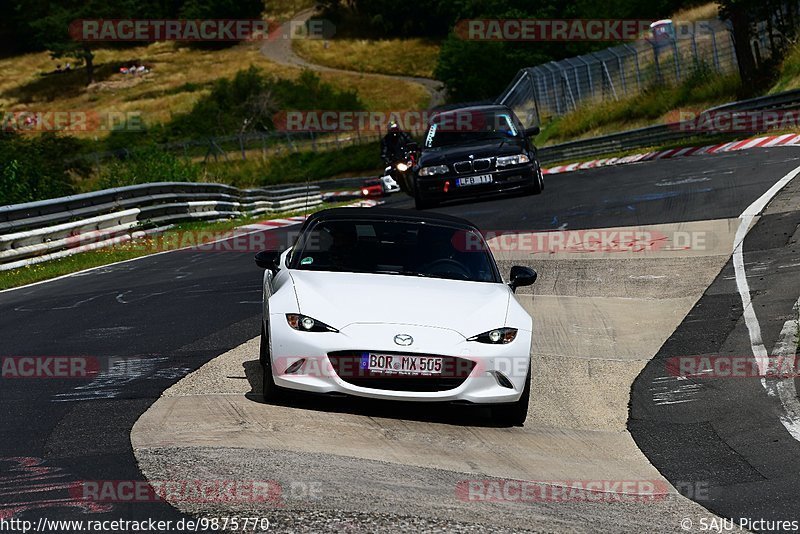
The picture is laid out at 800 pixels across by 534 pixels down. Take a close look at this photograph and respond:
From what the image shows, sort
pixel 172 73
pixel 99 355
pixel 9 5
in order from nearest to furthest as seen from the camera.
Result: pixel 99 355 < pixel 172 73 < pixel 9 5

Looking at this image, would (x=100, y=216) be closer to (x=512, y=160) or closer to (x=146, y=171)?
(x=512, y=160)

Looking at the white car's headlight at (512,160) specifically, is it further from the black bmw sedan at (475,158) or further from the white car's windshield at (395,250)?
Answer: the white car's windshield at (395,250)

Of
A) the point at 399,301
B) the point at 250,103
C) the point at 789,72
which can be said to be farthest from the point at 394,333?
the point at 250,103

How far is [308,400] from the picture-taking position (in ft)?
25.9

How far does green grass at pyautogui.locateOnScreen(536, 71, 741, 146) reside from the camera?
40531 millimetres

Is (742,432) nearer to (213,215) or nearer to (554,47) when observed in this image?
(213,215)

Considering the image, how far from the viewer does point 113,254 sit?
19953 millimetres

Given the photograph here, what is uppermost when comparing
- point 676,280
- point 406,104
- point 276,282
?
point 276,282

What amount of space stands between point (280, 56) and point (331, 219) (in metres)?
104

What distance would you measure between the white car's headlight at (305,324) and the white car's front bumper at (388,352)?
32mm

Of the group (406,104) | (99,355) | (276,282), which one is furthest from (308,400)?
(406,104)

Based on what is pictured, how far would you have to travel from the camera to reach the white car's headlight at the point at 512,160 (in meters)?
19.9

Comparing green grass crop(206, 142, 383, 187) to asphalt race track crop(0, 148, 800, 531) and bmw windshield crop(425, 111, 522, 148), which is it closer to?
→ bmw windshield crop(425, 111, 522, 148)

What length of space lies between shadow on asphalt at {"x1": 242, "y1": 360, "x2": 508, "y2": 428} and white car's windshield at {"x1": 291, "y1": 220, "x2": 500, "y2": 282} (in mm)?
965
